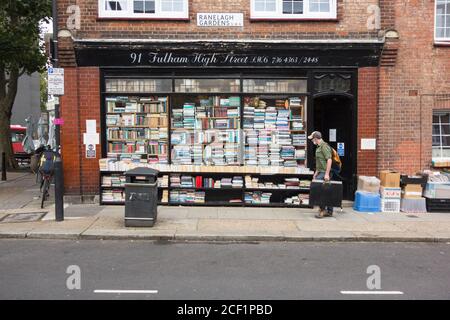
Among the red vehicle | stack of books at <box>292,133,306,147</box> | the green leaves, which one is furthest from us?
the red vehicle

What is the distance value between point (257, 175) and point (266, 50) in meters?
3.10

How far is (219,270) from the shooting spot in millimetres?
6254

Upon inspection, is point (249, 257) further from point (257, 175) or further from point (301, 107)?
point (301, 107)

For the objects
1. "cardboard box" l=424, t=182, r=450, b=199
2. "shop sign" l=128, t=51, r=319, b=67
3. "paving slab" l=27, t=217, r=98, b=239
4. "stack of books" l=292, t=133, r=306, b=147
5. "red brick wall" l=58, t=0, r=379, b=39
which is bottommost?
"paving slab" l=27, t=217, r=98, b=239

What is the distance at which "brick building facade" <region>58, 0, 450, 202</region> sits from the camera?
10805mm

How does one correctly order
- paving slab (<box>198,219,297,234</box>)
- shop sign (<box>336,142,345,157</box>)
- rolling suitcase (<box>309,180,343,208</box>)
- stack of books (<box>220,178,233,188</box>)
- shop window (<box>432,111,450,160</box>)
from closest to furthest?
paving slab (<box>198,219,297,234</box>) → rolling suitcase (<box>309,180,343,208</box>) → stack of books (<box>220,178,233,188</box>) → shop window (<box>432,111,450,160</box>) → shop sign (<box>336,142,345,157</box>)

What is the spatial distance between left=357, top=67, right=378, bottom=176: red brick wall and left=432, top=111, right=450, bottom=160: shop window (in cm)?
169

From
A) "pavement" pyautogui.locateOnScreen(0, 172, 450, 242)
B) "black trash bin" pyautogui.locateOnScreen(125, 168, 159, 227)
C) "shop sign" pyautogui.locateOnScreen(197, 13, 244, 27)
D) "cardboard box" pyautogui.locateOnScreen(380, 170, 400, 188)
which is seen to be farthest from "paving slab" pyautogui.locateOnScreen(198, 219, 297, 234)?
"shop sign" pyautogui.locateOnScreen(197, 13, 244, 27)

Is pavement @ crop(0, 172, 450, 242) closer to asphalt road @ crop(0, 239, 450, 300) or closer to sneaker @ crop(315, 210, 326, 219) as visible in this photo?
sneaker @ crop(315, 210, 326, 219)

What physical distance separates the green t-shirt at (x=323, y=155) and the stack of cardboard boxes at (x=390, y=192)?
1.86 m

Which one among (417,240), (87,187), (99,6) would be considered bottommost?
(417,240)

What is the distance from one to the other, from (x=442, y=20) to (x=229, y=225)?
25.5 feet

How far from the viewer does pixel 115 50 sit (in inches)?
425

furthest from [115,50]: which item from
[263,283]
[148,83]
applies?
[263,283]
